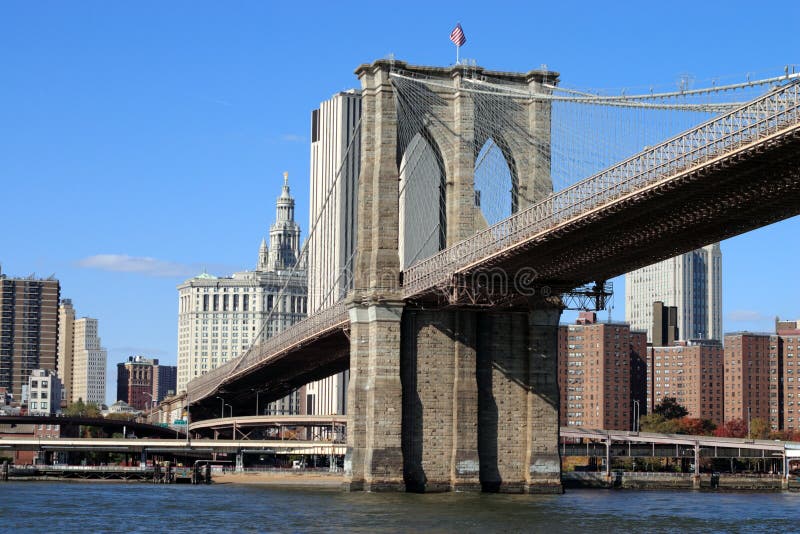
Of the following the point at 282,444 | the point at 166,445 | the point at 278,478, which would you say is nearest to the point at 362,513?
the point at 278,478

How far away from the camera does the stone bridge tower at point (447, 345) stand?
71.1m

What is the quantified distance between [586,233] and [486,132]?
18.0 metres

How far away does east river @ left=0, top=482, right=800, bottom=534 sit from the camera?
54.7m

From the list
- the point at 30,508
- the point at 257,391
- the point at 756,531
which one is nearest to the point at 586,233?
the point at 756,531

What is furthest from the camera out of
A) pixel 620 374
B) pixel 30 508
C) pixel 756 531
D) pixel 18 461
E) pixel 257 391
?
pixel 620 374

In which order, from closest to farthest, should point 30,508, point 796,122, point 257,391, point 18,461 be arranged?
point 796,122, point 30,508, point 257,391, point 18,461

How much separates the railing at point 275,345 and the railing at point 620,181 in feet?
37.1

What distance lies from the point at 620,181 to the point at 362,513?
56.8ft

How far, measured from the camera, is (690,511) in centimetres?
6969

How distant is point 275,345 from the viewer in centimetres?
10081

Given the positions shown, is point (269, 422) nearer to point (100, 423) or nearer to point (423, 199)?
point (100, 423)

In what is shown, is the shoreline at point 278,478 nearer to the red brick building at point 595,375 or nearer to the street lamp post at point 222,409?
the street lamp post at point 222,409

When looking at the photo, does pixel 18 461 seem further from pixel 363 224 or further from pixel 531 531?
pixel 531 531

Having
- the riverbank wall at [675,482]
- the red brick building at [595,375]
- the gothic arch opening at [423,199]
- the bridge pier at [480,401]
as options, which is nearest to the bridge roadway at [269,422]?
the riverbank wall at [675,482]
